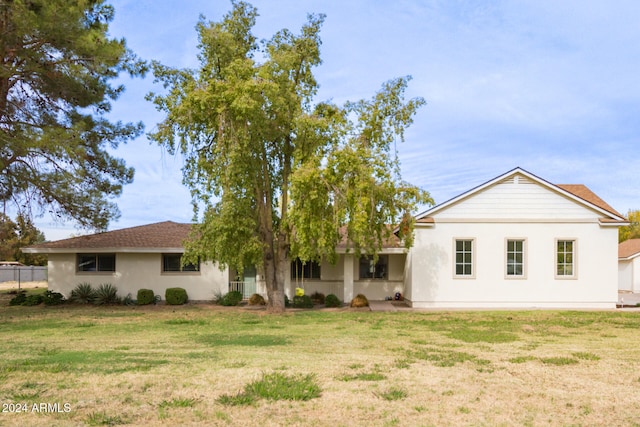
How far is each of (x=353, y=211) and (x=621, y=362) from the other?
32.7 ft

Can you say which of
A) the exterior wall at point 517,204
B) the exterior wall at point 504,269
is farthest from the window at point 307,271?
the exterior wall at point 517,204

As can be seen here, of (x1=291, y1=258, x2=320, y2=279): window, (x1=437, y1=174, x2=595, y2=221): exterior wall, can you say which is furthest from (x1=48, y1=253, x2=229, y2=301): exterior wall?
(x1=437, y1=174, x2=595, y2=221): exterior wall

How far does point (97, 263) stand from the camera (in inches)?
1037

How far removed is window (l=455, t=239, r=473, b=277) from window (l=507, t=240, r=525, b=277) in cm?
155

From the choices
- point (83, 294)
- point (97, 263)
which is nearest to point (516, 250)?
point (97, 263)

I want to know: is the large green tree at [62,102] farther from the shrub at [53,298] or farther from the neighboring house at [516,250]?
the neighboring house at [516,250]

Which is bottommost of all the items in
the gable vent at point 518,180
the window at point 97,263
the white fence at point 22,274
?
the white fence at point 22,274

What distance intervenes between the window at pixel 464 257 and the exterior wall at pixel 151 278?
10646 millimetres

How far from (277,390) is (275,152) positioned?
1487cm

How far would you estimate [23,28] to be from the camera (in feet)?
55.3

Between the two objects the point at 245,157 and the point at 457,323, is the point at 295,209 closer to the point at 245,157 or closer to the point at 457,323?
the point at 245,157

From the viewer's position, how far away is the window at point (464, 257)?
2278cm

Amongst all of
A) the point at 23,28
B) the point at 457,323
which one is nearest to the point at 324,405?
the point at 457,323

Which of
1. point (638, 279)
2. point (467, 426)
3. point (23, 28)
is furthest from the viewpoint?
point (638, 279)
